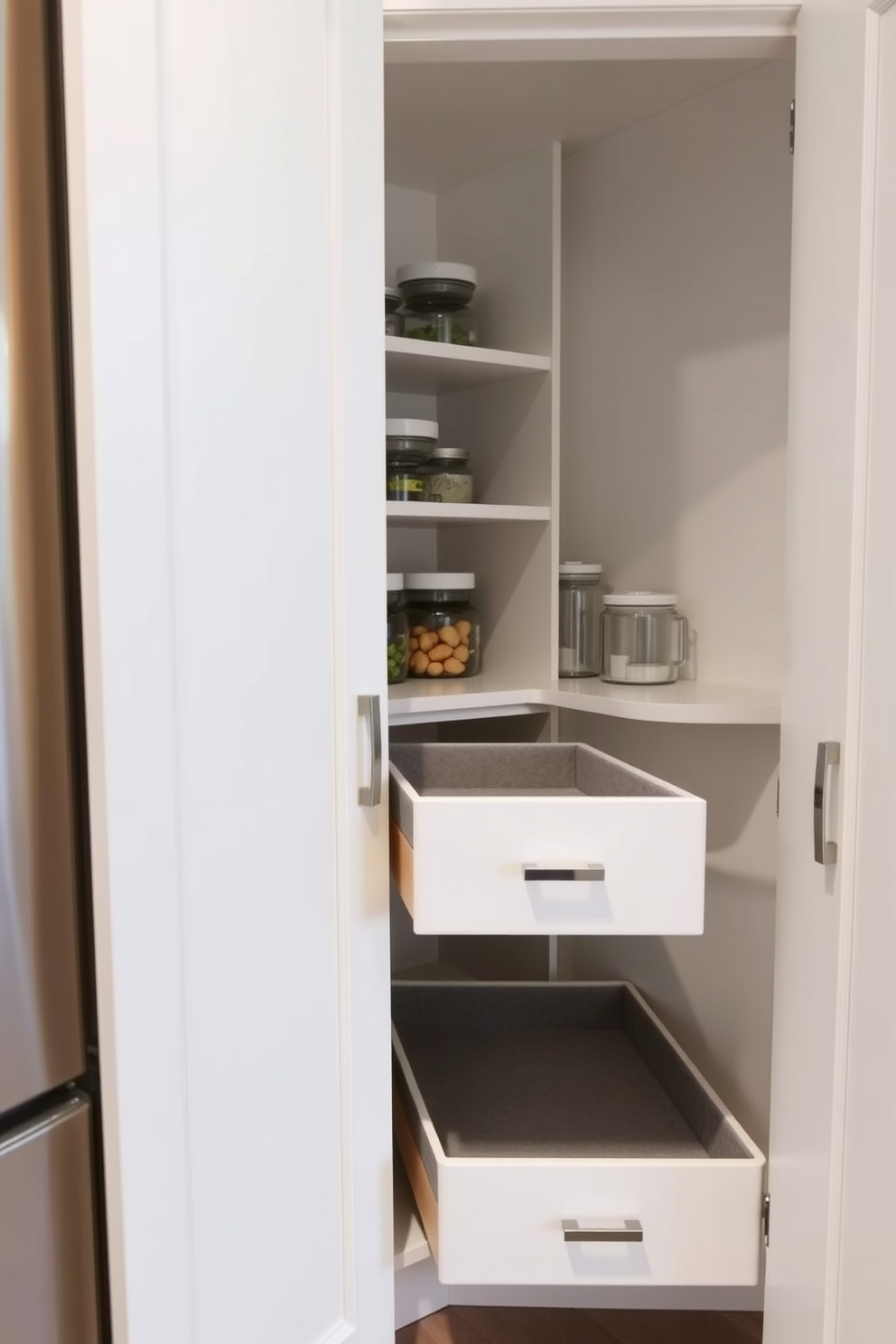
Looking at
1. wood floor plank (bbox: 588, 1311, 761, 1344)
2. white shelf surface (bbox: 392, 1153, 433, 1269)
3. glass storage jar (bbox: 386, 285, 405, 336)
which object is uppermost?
glass storage jar (bbox: 386, 285, 405, 336)

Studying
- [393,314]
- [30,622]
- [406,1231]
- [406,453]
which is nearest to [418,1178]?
[406,1231]

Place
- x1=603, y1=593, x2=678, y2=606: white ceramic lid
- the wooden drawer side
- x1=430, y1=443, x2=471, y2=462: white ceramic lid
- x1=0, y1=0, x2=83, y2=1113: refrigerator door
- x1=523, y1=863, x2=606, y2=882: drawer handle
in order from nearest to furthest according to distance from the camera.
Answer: x1=0, y1=0, x2=83, y2=1113: refrigerator door < x1=523, y1=863, x2=606, y2=882: drawer handle < the wooden drawer side < x1=603, y1=593, x2=678, y2=606: white ceramic lid < x1=430, y1=443, x2=471, y2=462: white ceramic lid

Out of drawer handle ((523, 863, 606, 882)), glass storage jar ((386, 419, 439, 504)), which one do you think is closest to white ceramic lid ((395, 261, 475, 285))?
glass storage jar ((386, 419, 439, 504))

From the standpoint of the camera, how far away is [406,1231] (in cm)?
130

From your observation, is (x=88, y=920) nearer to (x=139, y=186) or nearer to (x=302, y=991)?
(x=302, y=991)

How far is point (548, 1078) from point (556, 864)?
527 millimetres

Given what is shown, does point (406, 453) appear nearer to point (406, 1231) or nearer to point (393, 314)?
point (393, 314)

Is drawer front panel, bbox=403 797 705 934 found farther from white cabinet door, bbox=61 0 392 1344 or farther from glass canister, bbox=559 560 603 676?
glass canister, bbox=559 560 603 676

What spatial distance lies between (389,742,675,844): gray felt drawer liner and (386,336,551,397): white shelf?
0.57 metres

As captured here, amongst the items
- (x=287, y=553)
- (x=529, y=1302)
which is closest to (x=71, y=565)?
(x=287, y=553)

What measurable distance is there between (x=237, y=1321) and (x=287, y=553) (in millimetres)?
685

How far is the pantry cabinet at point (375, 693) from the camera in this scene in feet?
2.64

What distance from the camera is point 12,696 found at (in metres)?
0.75

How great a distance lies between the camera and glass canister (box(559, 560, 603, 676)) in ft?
5.74
